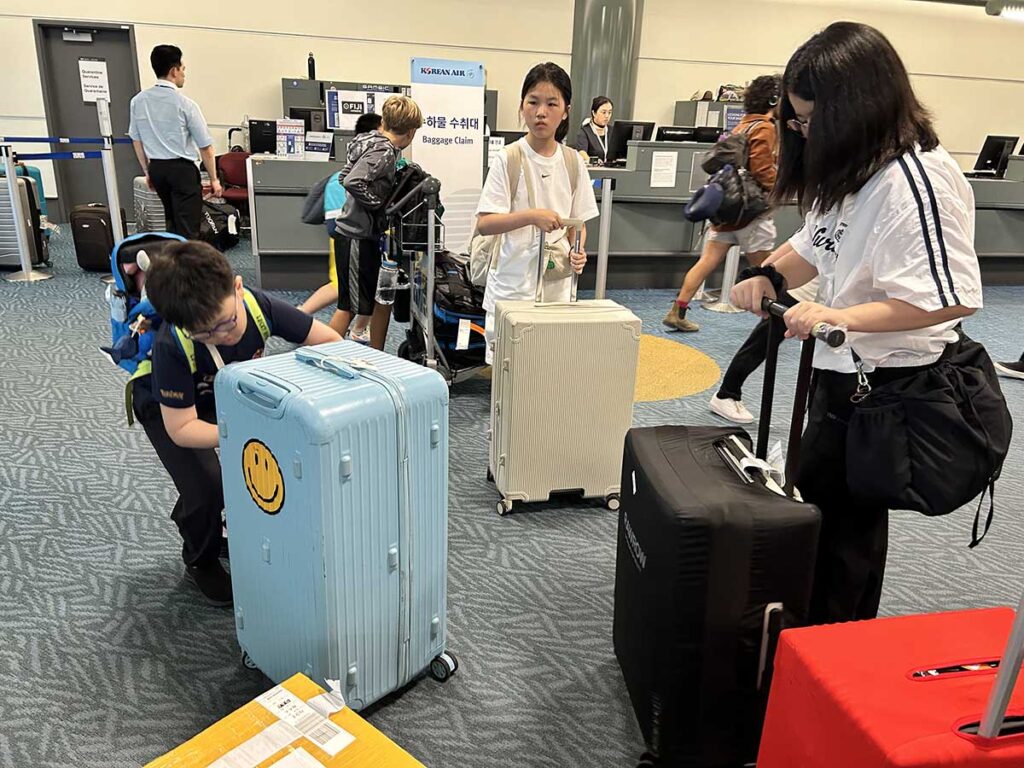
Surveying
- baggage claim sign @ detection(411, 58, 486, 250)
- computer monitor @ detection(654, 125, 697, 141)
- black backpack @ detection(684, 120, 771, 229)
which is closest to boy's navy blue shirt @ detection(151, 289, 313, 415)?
black backpack @ detection(684, 120, 771, 229)

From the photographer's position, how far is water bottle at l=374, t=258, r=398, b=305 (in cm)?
354

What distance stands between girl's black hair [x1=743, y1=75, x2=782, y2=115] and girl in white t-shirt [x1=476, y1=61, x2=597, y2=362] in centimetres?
161

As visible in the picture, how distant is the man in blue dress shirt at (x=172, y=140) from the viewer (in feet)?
16.6

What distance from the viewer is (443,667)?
5.66ft

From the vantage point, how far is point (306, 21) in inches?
328

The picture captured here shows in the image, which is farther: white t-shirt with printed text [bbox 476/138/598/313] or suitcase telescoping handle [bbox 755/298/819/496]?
white t-shirt with printed text [bbox 476/138/598/313]

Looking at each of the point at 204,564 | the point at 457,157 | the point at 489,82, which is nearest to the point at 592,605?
the point at 204,564

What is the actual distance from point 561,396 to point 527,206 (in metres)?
0.75

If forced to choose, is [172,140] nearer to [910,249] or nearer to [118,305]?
[118,305]

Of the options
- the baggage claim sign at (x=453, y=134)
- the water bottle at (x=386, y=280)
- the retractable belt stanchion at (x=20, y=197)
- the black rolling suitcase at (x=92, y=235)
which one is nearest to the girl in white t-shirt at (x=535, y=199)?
the water bottle at (x=386, y=280)

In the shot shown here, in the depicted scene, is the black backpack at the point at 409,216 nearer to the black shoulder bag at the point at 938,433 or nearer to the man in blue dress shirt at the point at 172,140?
the black shoulder bag at the point at 938,433

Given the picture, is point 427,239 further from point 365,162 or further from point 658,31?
point 658,31

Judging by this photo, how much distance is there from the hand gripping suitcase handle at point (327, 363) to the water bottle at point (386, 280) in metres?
2.04

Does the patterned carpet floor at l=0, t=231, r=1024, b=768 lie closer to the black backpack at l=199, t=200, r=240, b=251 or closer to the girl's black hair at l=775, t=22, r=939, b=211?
the girl's black hair at l=775, t=22, r=939, b=211
